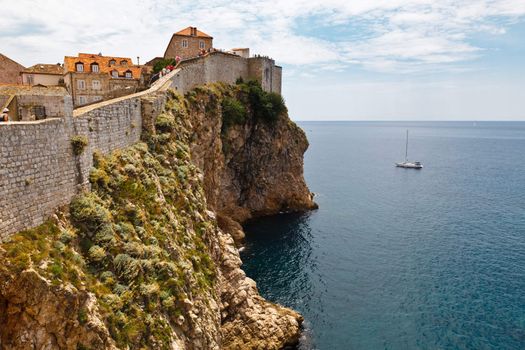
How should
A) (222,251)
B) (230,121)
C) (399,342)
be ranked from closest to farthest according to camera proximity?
(399,342) → (222,251) → (230,121)

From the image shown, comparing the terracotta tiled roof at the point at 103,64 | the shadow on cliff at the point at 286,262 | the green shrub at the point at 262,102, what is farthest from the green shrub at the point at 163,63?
the shadow on cliff at the point at 286,262

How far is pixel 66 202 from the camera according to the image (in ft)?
63.1

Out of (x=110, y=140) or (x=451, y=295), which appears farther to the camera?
(x=451, y=295)

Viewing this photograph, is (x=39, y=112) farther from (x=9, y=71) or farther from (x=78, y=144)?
(x=9, y=71)

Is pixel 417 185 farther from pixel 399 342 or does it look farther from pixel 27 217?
pixel 27 217

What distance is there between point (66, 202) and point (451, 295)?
125ft

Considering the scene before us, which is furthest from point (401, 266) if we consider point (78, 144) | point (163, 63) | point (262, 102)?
point (78, 144)

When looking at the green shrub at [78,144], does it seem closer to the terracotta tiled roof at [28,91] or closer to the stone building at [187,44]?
the terracotta tiled roof at [28,91]

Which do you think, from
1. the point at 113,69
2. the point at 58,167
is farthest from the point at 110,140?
the point at 113,69

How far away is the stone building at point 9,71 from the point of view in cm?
4165

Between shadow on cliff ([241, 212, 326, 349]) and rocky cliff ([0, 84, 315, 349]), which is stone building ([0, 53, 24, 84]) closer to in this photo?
rocky cliff ([0, 84, 315, 349])

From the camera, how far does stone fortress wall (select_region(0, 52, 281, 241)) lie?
15703 mm

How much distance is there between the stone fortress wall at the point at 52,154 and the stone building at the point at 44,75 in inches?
774

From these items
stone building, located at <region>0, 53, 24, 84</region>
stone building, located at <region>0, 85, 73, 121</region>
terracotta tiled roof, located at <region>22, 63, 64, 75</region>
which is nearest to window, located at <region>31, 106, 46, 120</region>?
stone building, located at <region>0, 85, 73, 121</region>
